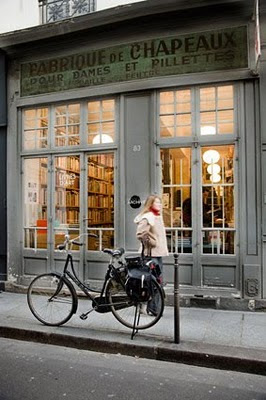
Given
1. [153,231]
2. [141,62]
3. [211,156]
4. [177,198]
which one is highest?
[141,62]

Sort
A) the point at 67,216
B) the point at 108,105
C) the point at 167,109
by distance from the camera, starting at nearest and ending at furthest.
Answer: the point at 167,109 < the point at 108,105 < the point at 67,216

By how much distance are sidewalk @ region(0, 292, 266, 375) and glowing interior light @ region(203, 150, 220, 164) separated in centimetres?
260

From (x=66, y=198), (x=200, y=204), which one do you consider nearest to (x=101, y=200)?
(x=66, y=198)

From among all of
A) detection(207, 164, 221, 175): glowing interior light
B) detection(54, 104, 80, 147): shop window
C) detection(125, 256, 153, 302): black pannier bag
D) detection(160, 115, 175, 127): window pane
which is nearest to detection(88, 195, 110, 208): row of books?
detection(54, 104, 80, 147): shop window

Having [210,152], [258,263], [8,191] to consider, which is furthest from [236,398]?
[8,191]

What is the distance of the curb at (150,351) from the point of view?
459 cm

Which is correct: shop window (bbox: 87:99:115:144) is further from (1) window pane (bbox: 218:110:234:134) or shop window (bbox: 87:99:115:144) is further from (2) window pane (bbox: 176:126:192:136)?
(1) window pane (bbox: 218:110:234:134)

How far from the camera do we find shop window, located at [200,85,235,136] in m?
6.99

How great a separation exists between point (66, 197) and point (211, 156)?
302cm

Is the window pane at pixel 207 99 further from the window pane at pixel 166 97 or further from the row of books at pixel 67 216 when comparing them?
the row of books at pixel 67 216

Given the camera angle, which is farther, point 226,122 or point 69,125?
point 69,125

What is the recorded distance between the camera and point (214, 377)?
441 centimetres

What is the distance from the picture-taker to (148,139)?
7.36 m

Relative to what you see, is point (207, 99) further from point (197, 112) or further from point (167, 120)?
point (167, 120)
